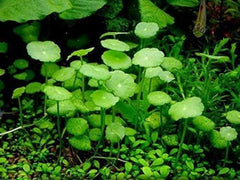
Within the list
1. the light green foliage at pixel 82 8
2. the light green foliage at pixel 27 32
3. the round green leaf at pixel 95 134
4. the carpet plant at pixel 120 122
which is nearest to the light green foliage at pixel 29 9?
the carpet plant at pixel 120 122

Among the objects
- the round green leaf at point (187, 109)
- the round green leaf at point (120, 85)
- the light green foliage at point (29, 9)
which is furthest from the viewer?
the light green foliage at point (29, 9)

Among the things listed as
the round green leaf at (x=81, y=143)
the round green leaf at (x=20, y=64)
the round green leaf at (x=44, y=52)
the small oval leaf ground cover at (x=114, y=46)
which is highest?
the small oval leaf ground cover at (x=114, y=46)

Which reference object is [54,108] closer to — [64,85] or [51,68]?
[64,85]

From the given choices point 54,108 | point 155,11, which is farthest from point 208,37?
point 54,108

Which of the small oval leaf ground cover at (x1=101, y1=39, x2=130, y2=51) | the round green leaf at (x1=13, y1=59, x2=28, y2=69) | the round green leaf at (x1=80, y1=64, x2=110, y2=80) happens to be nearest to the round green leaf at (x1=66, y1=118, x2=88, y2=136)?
the round green leaf at (x1=80, y1=64, x2=110, y2=80)

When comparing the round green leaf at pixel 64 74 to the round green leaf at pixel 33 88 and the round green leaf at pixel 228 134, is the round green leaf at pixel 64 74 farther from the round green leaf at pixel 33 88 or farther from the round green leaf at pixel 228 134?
the round green leaf at pixel 228 134

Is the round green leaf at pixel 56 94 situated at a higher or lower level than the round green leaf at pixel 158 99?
higher

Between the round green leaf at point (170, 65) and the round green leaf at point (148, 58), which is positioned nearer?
the round green leaf at point (148, 58)
